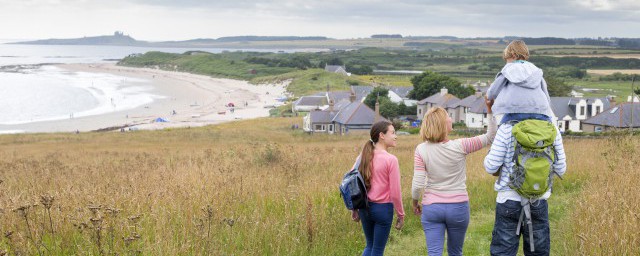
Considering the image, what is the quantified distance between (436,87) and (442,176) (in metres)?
65.2

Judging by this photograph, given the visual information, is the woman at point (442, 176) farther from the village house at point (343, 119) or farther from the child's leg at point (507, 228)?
the village house at point (343, 119)

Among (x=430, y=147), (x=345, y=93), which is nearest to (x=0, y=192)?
(x=430, y=147)

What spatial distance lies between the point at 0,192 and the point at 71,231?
227 centimetres

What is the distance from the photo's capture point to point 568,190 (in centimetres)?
1029

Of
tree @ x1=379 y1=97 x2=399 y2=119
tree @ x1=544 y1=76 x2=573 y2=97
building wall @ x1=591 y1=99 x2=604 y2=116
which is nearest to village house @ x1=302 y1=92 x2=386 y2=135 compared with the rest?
tree @ x1=379 y1=97 x2=399 y2=119

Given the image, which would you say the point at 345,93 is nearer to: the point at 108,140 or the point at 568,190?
the point at 108,140

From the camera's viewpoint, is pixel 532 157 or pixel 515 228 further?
pixel 515 228

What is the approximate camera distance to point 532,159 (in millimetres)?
4746

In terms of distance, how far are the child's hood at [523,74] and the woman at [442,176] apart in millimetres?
409

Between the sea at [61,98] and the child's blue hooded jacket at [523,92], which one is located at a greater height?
the child's blue hooded jacket at [523,92]

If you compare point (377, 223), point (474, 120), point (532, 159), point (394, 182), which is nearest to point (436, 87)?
point (474, 120)

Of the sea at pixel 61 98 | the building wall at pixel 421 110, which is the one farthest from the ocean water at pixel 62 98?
the building wall at pixel 421 110

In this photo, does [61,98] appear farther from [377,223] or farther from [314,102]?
[377,223]

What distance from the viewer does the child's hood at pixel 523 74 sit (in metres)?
4.88
